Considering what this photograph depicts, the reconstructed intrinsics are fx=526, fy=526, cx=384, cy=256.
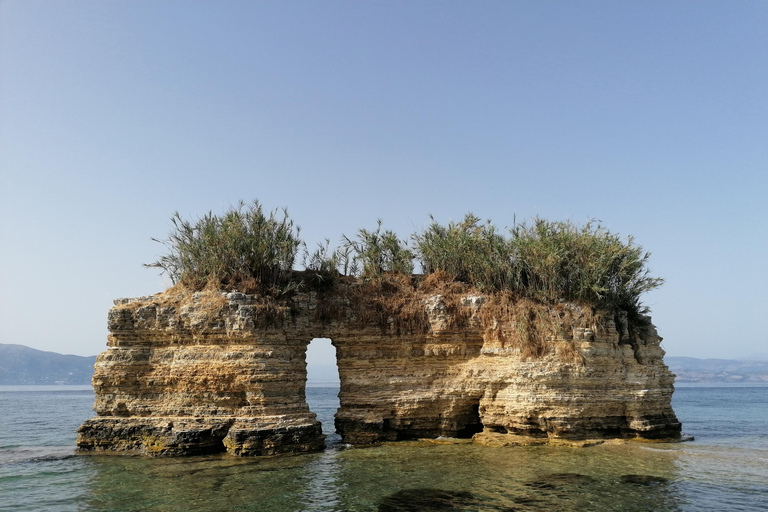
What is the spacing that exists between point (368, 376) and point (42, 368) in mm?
183822

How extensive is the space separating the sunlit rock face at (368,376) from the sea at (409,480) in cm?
74

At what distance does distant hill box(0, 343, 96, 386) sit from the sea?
152 metres

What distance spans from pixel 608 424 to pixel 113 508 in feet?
44.9

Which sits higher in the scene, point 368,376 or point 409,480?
point 368,376

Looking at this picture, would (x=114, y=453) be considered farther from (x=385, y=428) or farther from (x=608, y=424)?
(x=608, y=424)

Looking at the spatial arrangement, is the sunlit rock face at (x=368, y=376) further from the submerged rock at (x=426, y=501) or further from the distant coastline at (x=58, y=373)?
the distant coastline at (x=58, y=373)

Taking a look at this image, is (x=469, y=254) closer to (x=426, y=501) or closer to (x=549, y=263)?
(x=549, y=263)

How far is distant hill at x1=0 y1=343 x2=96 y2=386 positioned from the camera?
15150 centimetres

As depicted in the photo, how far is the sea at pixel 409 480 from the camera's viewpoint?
10.5m

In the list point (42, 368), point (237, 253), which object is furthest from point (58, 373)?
point (237, 253)

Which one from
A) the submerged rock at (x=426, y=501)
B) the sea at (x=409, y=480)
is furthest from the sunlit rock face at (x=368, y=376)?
the submerged rock at (x=426, y=501)

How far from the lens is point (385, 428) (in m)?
17.3

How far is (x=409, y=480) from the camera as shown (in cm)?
1220

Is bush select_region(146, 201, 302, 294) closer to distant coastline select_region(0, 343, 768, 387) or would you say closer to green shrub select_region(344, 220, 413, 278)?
green shrub select_region(344, 220, 413, 278)
